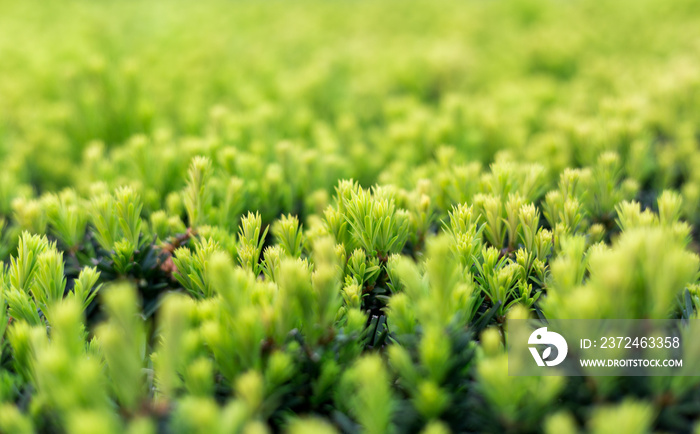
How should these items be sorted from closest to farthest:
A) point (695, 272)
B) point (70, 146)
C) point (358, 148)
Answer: point (695, 272) < point (358, 148) < point (70, 146)

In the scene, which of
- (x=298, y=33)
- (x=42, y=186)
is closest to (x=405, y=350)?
(x=42, y=186)

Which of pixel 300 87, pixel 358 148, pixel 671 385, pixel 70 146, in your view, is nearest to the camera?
pixel 671 385

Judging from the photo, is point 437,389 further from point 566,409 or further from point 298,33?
point 298,33

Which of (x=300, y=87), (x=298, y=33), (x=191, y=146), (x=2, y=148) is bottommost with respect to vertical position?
(x=191, y=146)

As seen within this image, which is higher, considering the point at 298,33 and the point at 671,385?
the point at 298,33

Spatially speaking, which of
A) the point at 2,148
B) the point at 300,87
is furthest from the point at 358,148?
the point at 2,148

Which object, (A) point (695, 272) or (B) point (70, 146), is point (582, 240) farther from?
(B) point (70, 146)

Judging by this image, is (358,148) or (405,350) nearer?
(405,350)
